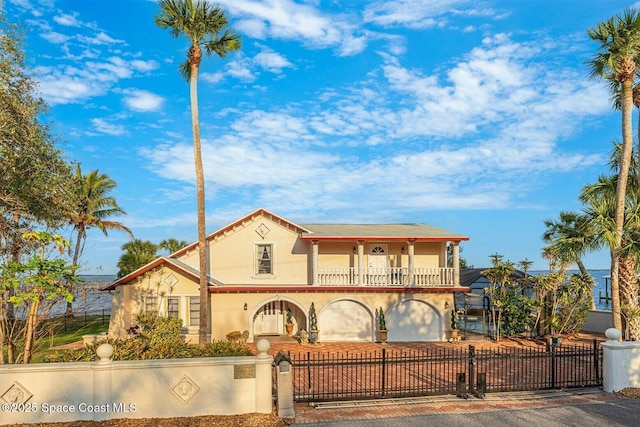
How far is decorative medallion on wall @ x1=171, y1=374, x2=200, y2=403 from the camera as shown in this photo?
30.9 ft

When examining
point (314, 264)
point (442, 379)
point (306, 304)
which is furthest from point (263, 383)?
point (314, 264)

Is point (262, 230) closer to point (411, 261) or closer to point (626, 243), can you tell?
point (411, 261)

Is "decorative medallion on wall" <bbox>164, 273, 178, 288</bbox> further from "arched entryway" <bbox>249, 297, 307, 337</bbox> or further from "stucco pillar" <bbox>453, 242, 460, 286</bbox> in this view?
"stucco pillar" <bbox>453, 242, 460, 286</bbox>

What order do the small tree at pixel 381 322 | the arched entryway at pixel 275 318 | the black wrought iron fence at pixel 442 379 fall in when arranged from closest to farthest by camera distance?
the black wrought iron fence at pixel 442 379
the small tree at pixel 381 322
the arched entryway at pixel 275 318

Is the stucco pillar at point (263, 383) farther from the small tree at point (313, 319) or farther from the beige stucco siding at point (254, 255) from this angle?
the beige stucco siding at point (254, 255)

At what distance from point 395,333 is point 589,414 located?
11.9m

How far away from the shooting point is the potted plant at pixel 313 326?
2050 cm

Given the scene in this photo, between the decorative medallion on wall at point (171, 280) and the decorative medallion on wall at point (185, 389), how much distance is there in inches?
451

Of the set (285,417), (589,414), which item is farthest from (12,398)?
(589,414)

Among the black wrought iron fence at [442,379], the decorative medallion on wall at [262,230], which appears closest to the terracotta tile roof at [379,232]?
the decorative medallion on wall at [262,230]

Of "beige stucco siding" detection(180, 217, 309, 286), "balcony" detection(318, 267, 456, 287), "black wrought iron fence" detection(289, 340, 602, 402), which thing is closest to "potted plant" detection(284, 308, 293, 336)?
"beige stucco siding" detection(180, 217, 309, 286)

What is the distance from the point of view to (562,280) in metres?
19.7

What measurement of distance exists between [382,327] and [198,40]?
51.7 ft

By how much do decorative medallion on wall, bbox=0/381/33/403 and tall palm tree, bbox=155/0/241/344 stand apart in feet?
26.7
